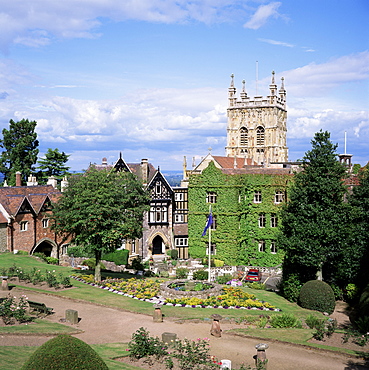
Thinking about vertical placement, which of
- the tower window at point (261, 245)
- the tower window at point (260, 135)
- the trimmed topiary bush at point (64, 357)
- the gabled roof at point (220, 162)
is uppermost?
the tower window at point (260, 135)

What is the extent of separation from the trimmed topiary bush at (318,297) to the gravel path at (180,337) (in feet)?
27.9

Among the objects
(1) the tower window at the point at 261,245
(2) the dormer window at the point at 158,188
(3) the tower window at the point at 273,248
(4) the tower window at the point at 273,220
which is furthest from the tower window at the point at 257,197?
(2) the dormer window at the point at 158,188

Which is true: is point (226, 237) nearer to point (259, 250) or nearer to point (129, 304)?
point (259, 250)

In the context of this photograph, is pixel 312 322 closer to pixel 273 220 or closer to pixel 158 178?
pixel 273 220

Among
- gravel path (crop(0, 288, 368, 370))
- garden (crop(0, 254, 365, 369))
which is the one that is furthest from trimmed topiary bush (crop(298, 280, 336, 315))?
gravel path (crop(0, 288, 368, 370))

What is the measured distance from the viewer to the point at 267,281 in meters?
48.5

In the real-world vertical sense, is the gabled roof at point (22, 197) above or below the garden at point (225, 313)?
above

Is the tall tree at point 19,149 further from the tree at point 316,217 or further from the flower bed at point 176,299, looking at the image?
the tree at point 316,217

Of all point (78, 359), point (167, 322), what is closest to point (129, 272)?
point (167, 322)

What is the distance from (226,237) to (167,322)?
97.5 ft

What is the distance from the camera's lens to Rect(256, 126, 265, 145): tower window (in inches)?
Result: 3816

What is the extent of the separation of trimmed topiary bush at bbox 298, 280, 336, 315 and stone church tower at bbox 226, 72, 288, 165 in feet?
202

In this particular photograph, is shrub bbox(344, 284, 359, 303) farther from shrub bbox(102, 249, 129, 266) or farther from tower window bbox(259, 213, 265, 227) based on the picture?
shrub bbox(102, 249, 129, 266)

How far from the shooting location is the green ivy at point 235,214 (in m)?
54.2
